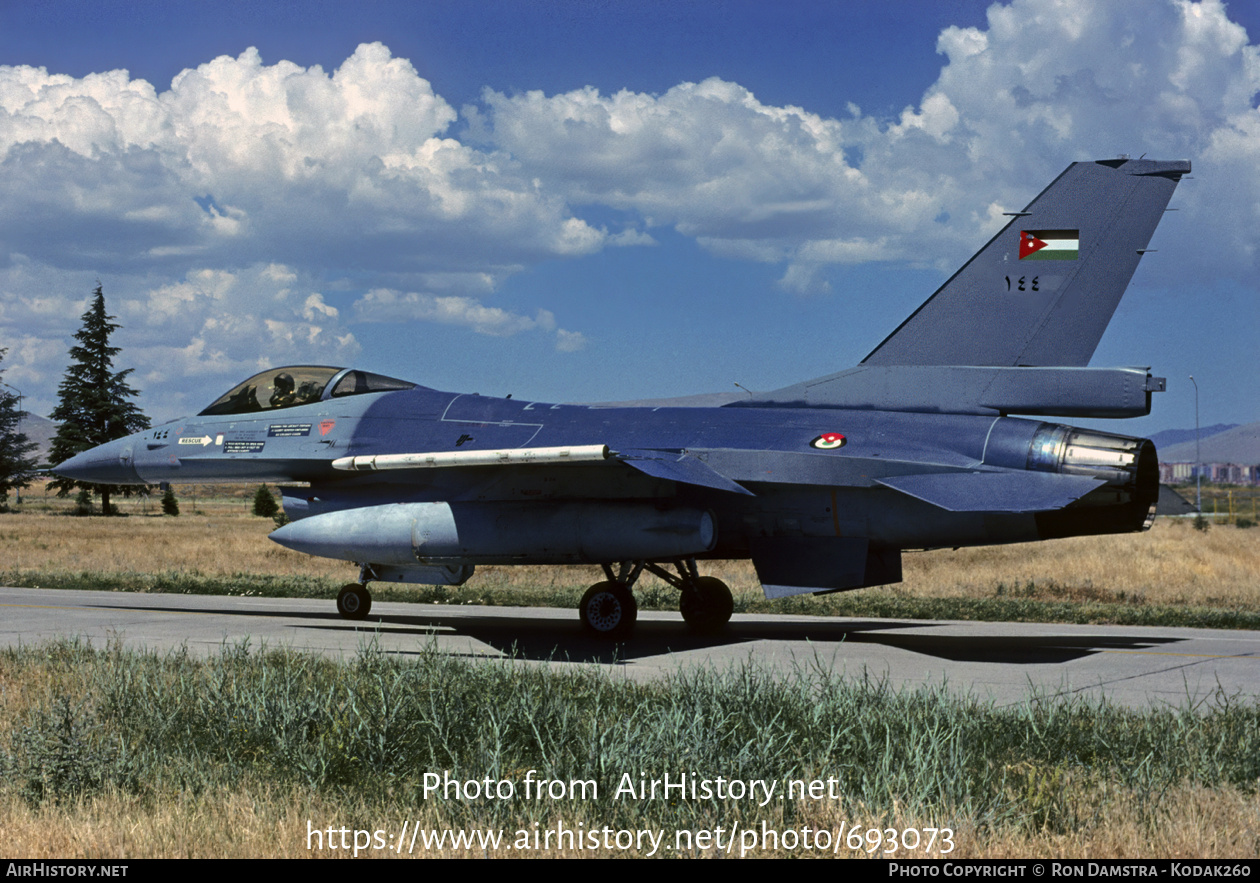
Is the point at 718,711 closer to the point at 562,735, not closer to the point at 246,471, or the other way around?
the point at 562,735

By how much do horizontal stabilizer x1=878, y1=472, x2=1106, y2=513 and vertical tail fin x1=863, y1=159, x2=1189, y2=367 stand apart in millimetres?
1842

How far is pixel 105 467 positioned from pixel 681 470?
9616 millimetres

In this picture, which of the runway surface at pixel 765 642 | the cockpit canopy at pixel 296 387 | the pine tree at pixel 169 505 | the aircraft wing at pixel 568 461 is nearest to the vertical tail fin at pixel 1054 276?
the aircraft wing at pixel 568 461

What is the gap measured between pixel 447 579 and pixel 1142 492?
850 cm

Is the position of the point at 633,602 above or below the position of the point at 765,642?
above

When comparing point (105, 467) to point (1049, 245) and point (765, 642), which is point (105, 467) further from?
point (1049, 245)

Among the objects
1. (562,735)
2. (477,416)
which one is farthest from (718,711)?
(477,416)

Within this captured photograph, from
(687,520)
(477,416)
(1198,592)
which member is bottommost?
(1198,592)

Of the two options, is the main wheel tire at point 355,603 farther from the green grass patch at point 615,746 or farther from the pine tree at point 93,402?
the pine tree at point 93,402

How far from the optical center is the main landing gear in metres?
13.9

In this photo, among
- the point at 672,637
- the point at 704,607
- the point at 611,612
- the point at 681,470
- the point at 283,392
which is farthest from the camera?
the point at 283,392

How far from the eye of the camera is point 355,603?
1617cm

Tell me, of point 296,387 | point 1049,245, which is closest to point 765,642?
point 1049,245
